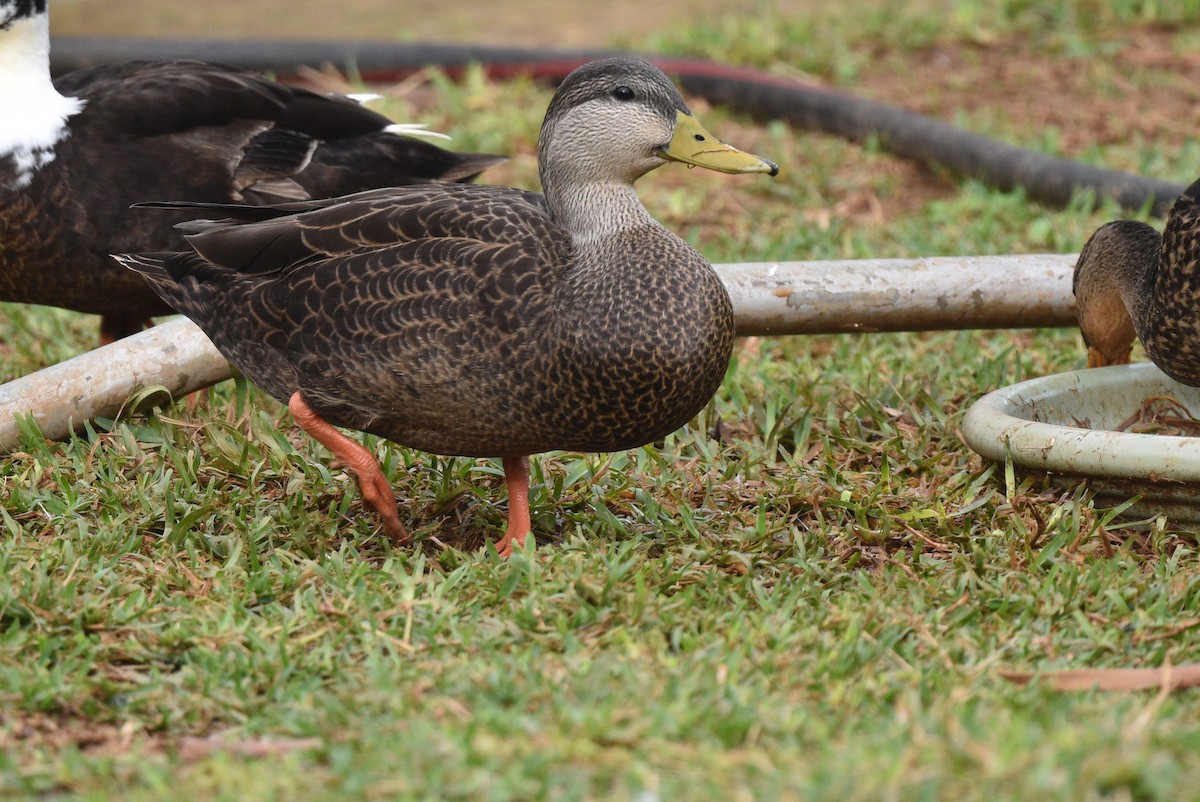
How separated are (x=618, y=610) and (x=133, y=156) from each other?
2.34 m

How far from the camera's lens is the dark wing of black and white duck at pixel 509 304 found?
134 inches

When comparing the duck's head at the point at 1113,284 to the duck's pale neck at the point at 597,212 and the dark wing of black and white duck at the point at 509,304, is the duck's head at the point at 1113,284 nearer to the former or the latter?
the dark wing of black and white duck at the point at 509,304

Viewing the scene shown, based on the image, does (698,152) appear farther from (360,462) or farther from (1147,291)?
(1147,291)

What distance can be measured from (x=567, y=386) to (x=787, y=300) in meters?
1.37

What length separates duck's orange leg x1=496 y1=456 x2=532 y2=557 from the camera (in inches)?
146

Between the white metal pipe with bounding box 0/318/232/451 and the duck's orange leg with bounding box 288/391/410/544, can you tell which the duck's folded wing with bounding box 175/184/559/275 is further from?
the white metal pipe with bounding box 0/318/232/451

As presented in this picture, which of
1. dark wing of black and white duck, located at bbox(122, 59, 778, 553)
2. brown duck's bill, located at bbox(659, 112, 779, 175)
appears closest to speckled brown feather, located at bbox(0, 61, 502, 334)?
dark wing of black and white duck, located at bbox(122, 59, 778, 553)

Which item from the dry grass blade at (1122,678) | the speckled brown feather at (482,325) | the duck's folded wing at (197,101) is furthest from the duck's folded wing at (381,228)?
the dry grass blade at (1122,678)

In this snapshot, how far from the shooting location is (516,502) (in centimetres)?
376

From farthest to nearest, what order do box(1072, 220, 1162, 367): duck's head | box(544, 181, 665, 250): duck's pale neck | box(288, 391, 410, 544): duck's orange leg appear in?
1. box(1072, 220, 1162, 367): duck's head
2. box(288, 391, 410, 544): duck's orange leg
3. box(544, 181, 665, 250): duck's pale neck

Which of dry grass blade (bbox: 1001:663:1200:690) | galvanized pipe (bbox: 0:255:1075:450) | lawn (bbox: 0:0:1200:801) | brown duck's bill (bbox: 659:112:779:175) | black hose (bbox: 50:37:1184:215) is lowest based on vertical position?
lawn (bbox: 0:0:1200:801)

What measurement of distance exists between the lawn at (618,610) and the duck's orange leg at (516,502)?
0.11 meters

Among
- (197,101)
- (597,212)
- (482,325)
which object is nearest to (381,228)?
(482,325)

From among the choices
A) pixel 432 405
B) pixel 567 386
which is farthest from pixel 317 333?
pixel 567 386
